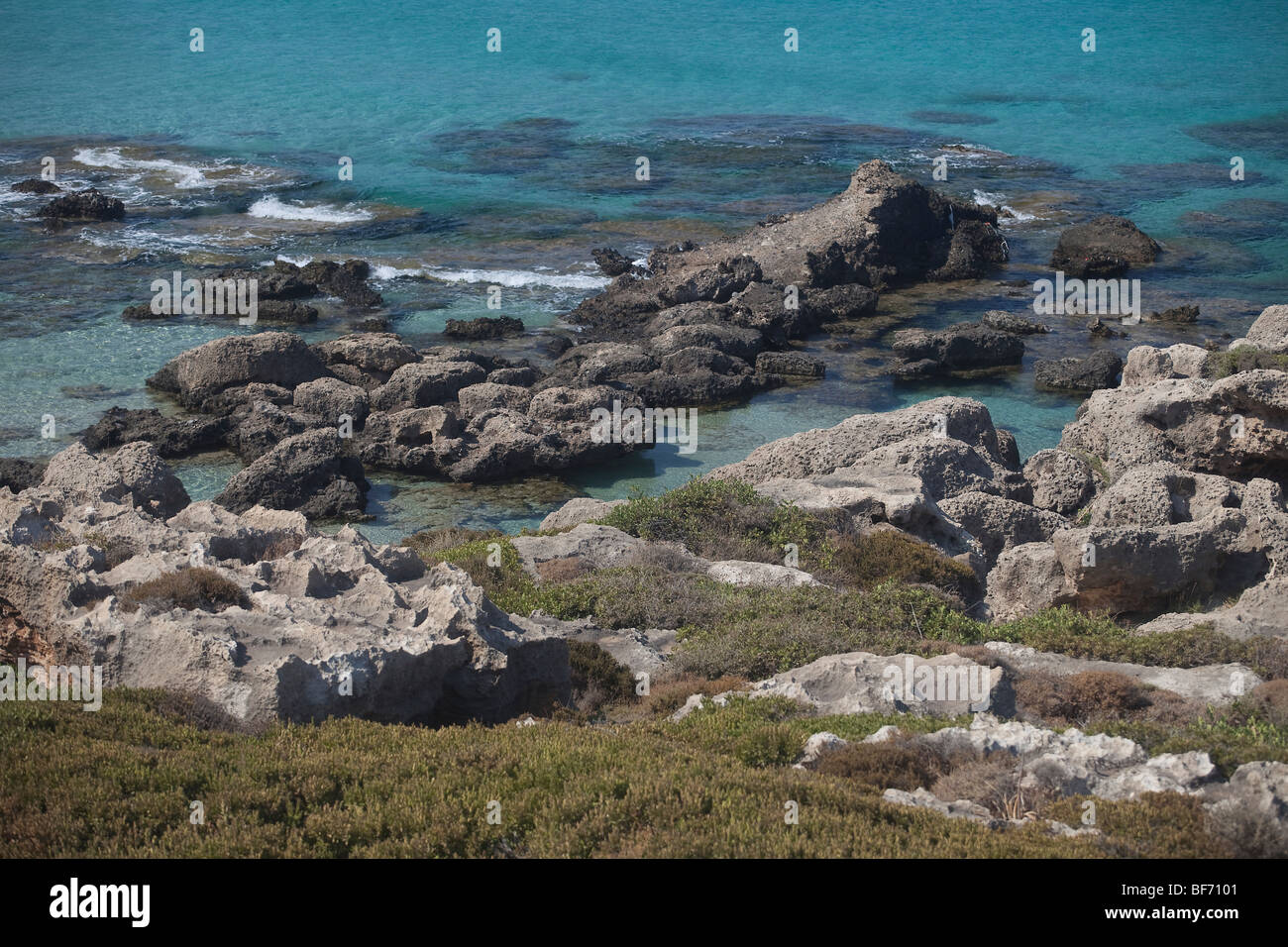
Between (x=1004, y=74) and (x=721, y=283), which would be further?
(x=1004, y=74)

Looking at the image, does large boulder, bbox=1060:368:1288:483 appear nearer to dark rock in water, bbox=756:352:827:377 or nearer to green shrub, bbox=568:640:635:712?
dark rock in water, bbox=756:352:827:377

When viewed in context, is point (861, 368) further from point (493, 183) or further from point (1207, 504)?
point (493, 183)

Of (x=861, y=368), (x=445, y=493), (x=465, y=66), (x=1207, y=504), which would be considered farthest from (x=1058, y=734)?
(x=465, y=66)

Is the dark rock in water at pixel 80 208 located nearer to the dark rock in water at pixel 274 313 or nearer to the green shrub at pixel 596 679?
the dark rock in water at pixel 274 313

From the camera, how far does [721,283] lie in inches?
1640

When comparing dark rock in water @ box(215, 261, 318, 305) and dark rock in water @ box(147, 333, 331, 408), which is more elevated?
dark rock in water @ box(215, 261, 318, 305)

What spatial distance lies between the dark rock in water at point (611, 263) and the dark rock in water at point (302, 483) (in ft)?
66.1

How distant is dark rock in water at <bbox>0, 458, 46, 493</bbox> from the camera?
87.4 feet

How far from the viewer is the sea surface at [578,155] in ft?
119

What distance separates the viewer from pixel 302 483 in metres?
27.0

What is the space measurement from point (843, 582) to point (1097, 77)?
9300cm

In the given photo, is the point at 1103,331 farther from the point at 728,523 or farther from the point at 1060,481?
the point at 728,523

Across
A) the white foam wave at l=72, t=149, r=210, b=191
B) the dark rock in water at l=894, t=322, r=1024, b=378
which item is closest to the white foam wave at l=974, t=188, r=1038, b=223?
the dark rock in water at l=894, t=322, r=1024, b=378

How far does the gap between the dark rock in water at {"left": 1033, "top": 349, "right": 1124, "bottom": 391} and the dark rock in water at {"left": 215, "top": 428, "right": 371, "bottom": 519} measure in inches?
797
